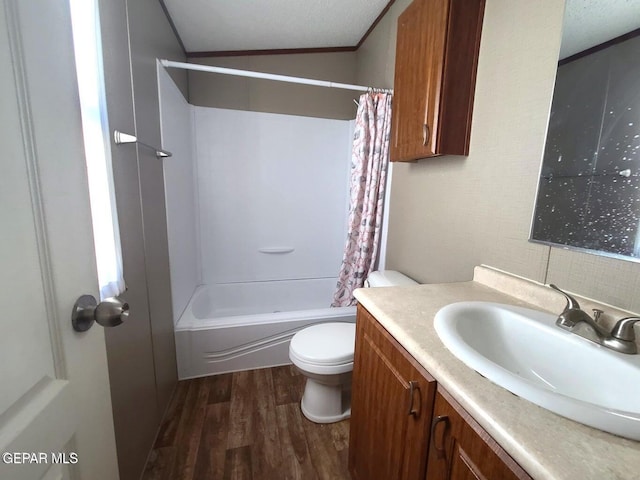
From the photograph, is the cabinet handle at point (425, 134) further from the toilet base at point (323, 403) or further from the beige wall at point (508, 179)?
the toilet base at point (323, 403)

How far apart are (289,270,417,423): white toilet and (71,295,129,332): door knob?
1108 mm

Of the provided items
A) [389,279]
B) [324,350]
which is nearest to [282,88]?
[389,279]

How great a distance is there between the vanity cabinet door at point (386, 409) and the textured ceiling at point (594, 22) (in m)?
1.07

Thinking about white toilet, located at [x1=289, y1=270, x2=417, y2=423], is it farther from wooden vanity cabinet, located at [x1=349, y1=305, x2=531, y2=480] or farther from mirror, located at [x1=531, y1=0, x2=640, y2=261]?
mirror, located at [x1=531, y1=0, x2=640, y2=261]

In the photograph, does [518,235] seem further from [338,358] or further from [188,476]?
[188,476]

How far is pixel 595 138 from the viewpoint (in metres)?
0.81

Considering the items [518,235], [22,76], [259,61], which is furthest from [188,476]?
[259,61]

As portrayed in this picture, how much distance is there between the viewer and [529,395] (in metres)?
0.52

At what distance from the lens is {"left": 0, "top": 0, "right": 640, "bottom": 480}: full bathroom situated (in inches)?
17.7

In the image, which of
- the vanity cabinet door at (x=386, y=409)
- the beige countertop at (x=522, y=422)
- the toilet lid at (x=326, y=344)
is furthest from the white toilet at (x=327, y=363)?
the beige countertop at (x=522, y=422)

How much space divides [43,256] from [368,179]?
1876 millimetres

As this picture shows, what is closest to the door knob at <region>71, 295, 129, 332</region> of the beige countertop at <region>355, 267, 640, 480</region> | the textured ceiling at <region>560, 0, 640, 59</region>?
the beige countertop at <region>355, 267, 640, 480</region>

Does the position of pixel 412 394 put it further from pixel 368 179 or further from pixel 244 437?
pixel 368 179

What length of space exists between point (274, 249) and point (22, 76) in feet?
7.88
